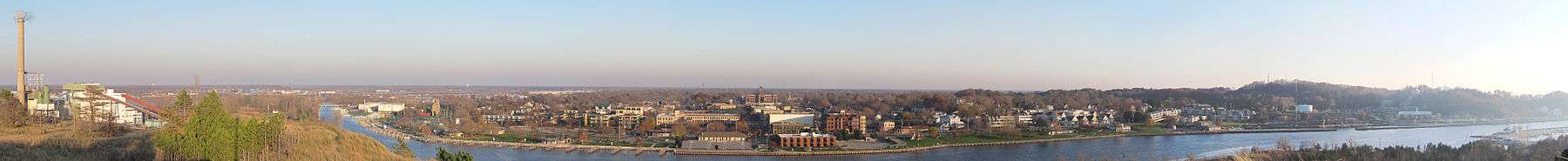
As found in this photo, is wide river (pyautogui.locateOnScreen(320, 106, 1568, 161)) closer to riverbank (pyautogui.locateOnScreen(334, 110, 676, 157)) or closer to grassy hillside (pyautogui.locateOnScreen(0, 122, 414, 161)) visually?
riverbank (pyautogui.locateOnScreen(334, 110, 676, 157))

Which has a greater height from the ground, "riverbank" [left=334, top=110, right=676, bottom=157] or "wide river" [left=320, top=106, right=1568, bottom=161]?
"riverbank" [left=334, top=110, right=676, bottom=157]

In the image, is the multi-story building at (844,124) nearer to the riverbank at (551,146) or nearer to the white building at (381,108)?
the riverbank at (551,146)

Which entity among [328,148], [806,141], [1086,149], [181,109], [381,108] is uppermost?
[181,109]

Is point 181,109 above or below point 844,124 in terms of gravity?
above

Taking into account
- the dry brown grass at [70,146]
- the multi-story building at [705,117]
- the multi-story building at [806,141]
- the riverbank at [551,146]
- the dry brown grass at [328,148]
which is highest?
the dry brown grass at [70,146]

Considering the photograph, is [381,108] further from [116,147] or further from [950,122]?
[116,147]

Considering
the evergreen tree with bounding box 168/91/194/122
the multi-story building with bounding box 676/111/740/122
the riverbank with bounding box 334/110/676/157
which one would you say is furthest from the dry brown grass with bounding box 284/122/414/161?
the multi-story building with bounding box 676/111/740/122

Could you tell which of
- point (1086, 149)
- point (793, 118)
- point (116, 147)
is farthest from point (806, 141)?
point (116, 147)

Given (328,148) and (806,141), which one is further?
(806,141)

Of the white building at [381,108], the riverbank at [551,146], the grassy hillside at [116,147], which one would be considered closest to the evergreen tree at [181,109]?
the grassy hillside at [116,147]
